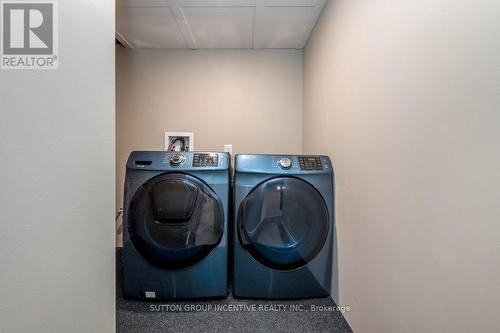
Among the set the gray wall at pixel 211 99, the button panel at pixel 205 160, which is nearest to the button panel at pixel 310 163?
the button panel at pixel 205 160

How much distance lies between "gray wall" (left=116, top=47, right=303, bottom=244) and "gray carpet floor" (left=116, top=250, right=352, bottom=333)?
0.95 meters

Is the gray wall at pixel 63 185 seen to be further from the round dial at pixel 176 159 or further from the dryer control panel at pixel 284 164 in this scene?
the dryer control panel at pixel 284 164

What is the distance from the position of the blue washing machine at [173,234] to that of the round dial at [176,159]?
33 mm

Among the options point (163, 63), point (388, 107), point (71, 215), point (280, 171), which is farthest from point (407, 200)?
point (163, 63)

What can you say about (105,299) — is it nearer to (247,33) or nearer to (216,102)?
(216,102)

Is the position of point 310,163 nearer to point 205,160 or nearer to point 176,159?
point 205,160

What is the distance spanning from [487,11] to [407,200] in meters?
0.50

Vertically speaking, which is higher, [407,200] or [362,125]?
[362,125]

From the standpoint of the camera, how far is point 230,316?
4.03 feet

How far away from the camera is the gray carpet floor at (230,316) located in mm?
1150

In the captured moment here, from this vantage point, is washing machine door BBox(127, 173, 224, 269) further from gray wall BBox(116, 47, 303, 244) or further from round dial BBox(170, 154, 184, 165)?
gray wall BBox(116, 47, 303, 244)

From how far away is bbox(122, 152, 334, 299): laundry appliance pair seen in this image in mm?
1290

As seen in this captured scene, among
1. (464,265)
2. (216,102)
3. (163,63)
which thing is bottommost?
(464,265)

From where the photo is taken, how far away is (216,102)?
2.00 m
